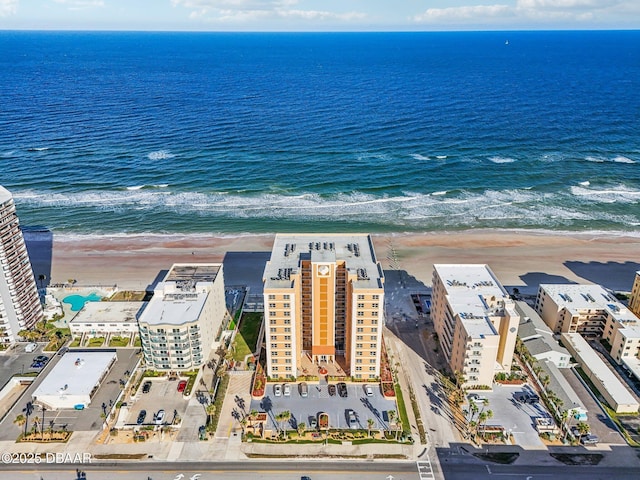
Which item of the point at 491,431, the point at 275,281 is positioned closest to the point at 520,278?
the point at 491,431

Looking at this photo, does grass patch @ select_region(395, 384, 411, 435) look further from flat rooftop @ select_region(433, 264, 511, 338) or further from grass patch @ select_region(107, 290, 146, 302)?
grass patch @ select_region(107, 290, 146, 302)

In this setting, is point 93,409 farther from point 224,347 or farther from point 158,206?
point 158,206

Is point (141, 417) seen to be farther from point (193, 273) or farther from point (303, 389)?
point (193, 273)

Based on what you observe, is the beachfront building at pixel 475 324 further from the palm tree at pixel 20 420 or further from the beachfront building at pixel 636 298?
the palm tree at pixel 20 420

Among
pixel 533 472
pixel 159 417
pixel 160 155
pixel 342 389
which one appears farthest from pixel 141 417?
pixel 160 155

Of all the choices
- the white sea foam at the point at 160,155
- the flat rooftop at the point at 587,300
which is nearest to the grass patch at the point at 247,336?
the flat rooftop at the point at 587,300

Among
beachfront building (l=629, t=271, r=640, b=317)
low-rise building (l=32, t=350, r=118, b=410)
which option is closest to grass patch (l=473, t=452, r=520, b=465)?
beachfront building (l=629, t=271, r=640, b=317)
